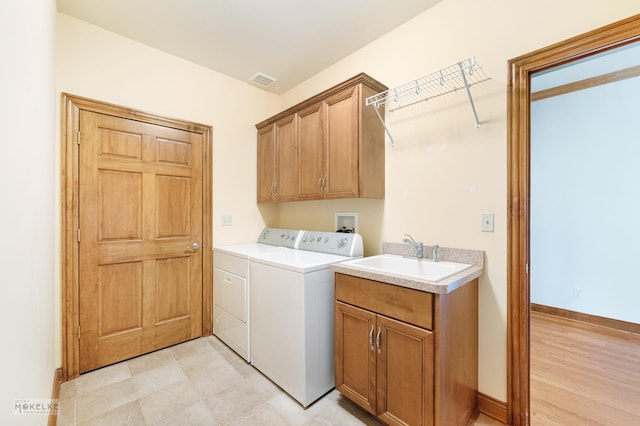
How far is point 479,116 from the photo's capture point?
67.9 inches

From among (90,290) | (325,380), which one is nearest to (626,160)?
(325,380)

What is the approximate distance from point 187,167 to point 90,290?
50.2 inches

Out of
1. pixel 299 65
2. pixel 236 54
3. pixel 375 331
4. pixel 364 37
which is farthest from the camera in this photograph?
pixel 299 65

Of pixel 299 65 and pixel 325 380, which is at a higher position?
pixel 299 65

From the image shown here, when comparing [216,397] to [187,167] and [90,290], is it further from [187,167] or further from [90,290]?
[187,167]

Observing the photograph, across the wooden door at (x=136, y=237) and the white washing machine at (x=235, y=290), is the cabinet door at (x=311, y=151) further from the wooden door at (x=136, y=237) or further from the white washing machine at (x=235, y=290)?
the wooden door at (x=136, y=237)

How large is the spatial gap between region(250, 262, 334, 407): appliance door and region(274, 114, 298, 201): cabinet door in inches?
36.0

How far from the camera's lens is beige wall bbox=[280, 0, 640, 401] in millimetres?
1548

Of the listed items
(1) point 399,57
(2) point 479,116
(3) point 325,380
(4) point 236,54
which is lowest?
(3) point 325,380

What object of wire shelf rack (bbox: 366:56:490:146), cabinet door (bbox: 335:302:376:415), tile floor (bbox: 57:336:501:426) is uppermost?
wire shelf rack (bbox: 366:56:490:146)

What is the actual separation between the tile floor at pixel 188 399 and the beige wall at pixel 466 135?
1.03 metres

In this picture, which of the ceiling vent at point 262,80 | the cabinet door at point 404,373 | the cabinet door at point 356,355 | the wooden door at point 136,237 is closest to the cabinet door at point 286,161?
the ceiling vent at point 262,80

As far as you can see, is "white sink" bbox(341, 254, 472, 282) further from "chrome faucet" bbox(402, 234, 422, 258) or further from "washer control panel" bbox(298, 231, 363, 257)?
"washer control panel" bbox(298, 231, 363, 257)

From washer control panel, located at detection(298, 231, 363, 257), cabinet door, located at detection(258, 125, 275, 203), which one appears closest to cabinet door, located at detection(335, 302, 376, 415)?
washer control panel, located at detection(298, 231, 363, 257)
